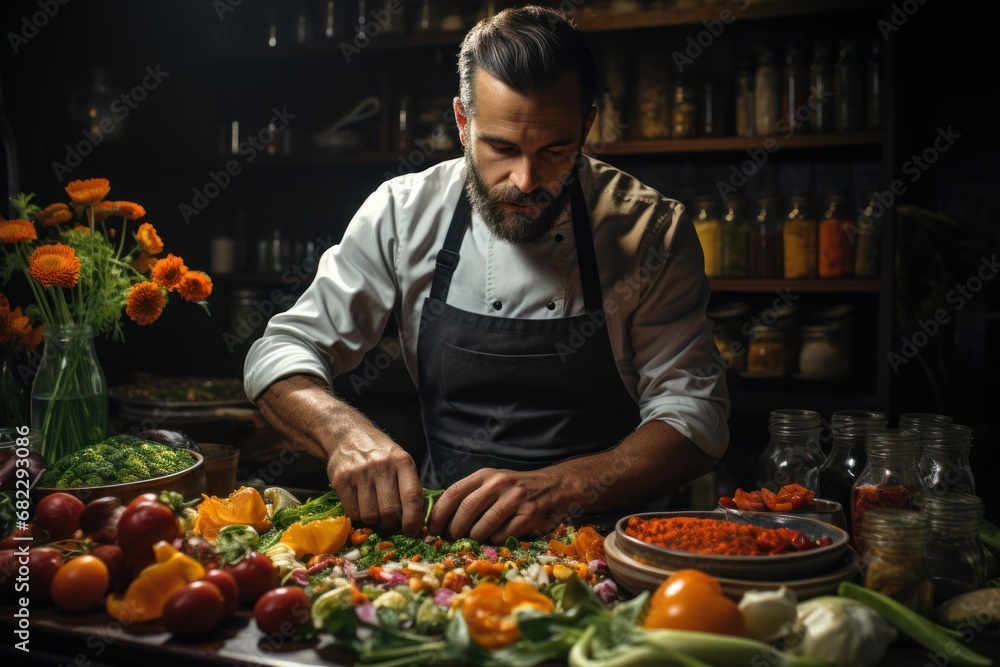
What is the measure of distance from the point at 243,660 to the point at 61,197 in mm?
2638

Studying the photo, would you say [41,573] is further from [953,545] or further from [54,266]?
[953,545]

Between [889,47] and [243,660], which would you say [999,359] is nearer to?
[889,47]

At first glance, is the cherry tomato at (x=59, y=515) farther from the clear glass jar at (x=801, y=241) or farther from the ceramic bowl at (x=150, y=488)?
the clear glass jar at (x=801, y=241)

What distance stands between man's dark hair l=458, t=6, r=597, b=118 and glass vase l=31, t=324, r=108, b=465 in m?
0.91

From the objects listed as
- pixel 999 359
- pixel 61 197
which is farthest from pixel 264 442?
pixel 999 359

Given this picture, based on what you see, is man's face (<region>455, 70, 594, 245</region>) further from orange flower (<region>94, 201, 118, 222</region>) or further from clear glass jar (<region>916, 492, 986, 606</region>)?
clear glass jar (<region>916, 492, 986, 606</region>)

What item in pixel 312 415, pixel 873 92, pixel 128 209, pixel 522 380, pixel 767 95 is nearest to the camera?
pixel 128 209

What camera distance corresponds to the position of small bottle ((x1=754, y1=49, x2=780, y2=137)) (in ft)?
9.82

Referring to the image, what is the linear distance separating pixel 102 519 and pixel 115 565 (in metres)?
0.14

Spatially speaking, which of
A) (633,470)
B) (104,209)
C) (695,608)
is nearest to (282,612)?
(695,608)

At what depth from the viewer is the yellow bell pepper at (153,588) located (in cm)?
114

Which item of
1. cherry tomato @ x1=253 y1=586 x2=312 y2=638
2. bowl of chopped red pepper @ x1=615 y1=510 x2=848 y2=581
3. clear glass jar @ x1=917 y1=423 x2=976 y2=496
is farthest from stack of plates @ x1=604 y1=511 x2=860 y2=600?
cherry tomato @ x1=253 y1=586 x2=312 y2=638

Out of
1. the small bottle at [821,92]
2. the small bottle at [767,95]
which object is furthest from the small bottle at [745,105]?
the small bottle at [821,92]

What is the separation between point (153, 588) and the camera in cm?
114
